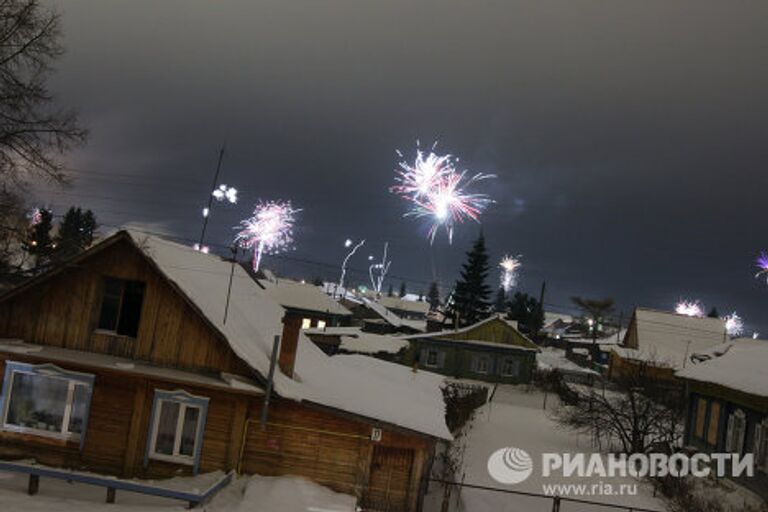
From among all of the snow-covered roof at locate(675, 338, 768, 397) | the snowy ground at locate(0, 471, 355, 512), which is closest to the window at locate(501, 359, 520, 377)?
the snow-covered roof at locate(675, 338, 768, 397)

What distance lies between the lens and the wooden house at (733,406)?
20.5m

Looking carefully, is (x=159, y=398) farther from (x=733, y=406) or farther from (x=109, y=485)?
(x=733, y=406)

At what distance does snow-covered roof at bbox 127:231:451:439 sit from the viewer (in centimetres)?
1554

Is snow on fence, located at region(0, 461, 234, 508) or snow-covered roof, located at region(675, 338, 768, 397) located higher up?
snow-covered roof, located at region(675, 338, 768, 397)

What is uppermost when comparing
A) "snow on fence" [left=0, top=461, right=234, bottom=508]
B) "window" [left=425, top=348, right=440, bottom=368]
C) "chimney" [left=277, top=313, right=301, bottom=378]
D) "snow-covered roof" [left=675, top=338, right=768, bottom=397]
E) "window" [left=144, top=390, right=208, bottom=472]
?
"snow-covered roof" [left=675, top=338, right=768, bottom=397]

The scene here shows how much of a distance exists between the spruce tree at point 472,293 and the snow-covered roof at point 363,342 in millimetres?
17055

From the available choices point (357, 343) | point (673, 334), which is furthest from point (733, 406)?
point (673, 334)

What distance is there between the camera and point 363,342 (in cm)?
4650

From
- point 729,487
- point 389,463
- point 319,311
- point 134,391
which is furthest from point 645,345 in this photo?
point 134,391

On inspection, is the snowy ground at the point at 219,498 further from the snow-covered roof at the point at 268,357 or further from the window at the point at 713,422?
the window at the point at 713,422

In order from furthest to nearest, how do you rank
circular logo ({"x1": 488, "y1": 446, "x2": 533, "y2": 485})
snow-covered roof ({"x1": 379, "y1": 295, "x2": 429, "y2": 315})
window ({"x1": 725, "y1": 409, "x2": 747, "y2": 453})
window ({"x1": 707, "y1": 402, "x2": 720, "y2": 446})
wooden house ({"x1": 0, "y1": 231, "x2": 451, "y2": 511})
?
1. snow-covered roof ({"x1": 379, "y1": 295, "x2": 429, "y2": 315})
2. window ({"x1": 707, "y1": 402, "x2": 720, "y2": 446})
3. window ({"x1": 725, "y1": 409, "x2": 747, "y2": 453})
4. circular logo ({"x1": 488, "y1": 446, "x2": 533, "y2": 485})
5. wooden house ({"x1": 0, "y1": 231, "x2": 451, "y2": 511})

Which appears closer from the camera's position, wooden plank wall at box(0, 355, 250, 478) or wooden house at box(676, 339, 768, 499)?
wooden plank wall at box(0, 355, 250, 478)

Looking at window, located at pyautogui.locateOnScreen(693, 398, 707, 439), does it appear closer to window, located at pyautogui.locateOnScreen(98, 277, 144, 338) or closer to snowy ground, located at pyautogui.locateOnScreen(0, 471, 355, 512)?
snowy ground, located at pyautogui.locateOnScreen(0, 471, 355, 512)

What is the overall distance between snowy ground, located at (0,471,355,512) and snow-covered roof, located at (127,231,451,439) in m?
2.15
